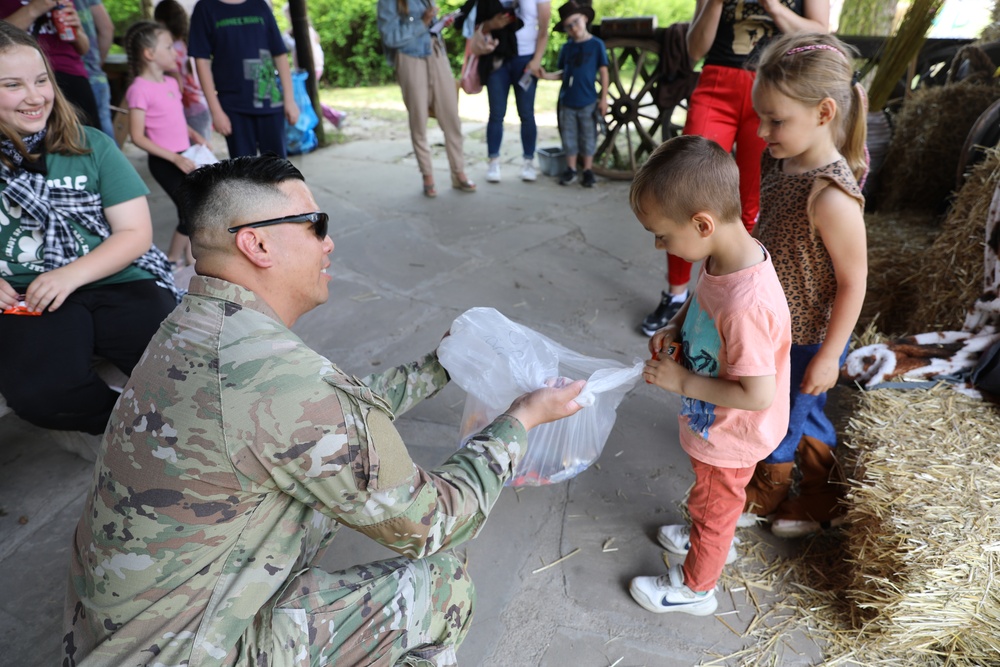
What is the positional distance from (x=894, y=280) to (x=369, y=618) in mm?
3297

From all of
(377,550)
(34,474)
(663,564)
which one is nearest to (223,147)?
(34,474)

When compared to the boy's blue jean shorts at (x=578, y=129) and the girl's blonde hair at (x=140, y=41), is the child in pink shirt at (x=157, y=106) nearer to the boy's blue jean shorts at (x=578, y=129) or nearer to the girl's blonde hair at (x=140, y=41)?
the girl's blonde hair at (x=140, y=41)

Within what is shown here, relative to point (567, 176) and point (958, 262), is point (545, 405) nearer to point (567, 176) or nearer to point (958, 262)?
point (958, 262)

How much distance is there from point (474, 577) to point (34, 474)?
1786 millimetres

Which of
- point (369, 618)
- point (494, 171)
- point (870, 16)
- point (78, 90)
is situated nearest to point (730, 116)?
point (369, 618)

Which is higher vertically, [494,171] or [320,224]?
[320,224]

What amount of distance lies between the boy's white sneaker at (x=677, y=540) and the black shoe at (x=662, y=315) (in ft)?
4.55

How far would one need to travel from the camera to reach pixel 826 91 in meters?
1.77

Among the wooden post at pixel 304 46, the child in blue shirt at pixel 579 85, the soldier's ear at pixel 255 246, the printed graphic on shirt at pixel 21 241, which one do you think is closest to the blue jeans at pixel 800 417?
the soldier's ear at pixel 255 246

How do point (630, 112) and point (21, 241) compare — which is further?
point (630, 112)

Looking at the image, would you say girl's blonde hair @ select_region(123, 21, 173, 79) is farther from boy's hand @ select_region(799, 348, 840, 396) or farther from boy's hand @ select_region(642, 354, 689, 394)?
boy's hand @ select_region(799, 348, 840, 396)

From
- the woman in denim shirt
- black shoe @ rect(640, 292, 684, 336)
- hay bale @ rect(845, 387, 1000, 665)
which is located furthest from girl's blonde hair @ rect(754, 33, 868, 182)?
the woman in denim shirt

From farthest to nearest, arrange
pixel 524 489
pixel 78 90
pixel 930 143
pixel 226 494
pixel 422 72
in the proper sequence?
pixel 422 72 → pixel 930 143 → pixel 78 90 → pixel 524 489 → pixel 226 494

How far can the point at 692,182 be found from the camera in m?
1.52
